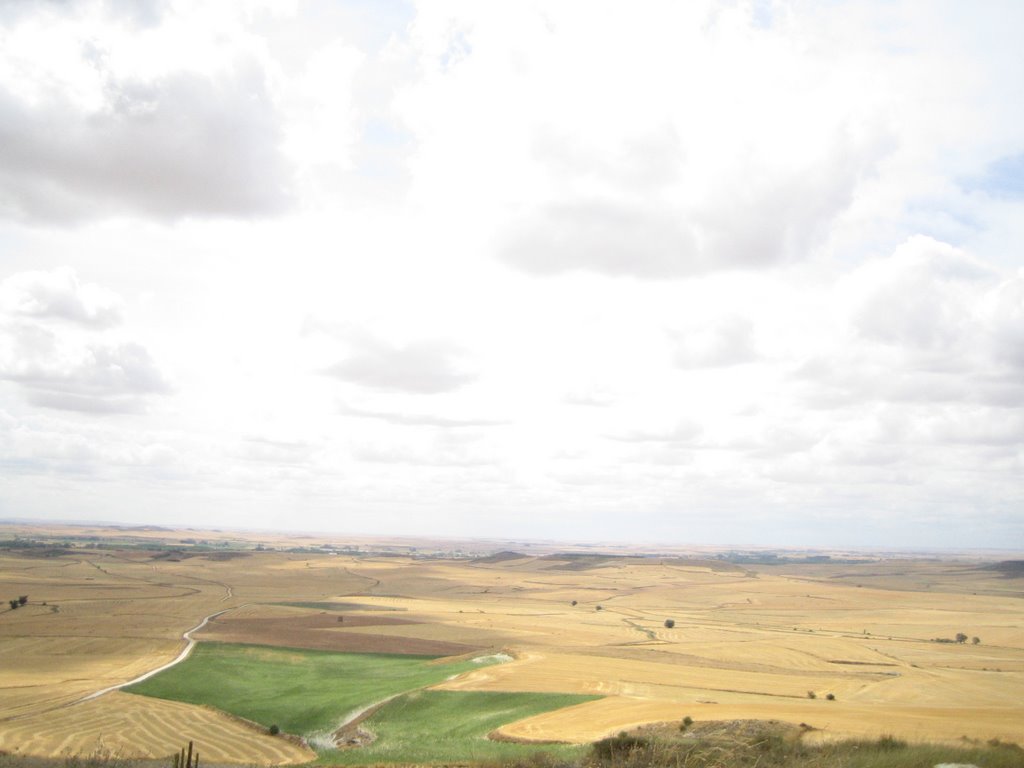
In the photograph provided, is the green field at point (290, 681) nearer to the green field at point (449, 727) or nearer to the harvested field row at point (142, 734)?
the harvested field row at point (142, 734)

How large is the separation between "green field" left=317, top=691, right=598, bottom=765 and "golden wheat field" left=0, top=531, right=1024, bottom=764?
2.13 metres

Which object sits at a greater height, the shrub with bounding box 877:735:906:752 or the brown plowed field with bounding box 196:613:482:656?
the shrub with bounding box 877:735:906:752

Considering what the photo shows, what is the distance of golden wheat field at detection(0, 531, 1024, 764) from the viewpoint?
1435 inches

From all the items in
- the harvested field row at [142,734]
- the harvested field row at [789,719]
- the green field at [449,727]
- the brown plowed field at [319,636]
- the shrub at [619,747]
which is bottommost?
the brown plowed field at [319,636]

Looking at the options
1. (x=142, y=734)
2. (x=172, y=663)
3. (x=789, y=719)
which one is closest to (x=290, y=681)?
(x=172, y=663)

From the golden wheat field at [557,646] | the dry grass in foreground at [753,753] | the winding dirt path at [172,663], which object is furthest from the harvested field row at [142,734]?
the dry grass in foreground at [753,753]

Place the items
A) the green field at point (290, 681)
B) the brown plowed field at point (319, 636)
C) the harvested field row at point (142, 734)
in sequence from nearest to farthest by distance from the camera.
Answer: the harvested field row at point (142, 734), the green field at point (290, 681), the brown plowed field at point (319, 636)

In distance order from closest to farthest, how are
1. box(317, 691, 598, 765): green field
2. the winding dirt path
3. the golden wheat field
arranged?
1. box(317, 691, 598, 765): green field
2. the golden wheat field
3. the winding dirt path

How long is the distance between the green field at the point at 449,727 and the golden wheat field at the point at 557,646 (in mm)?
2126

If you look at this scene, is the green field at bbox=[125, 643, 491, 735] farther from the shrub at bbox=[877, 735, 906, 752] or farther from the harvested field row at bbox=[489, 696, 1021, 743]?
the shrub at bbox=[877, 735, 906, 752]

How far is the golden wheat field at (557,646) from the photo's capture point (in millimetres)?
36438

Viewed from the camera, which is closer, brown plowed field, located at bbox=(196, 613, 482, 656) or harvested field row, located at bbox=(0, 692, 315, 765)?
harvested field row, located at bbox=(0, 692, 315, 765)

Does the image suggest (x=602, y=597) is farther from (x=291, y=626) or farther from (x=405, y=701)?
(x=405, y=701)

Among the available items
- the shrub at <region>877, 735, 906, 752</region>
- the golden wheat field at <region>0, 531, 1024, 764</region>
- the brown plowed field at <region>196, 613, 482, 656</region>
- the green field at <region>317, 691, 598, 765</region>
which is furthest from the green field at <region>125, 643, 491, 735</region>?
the shrub at <region>877, 735, 906, 752</region>
